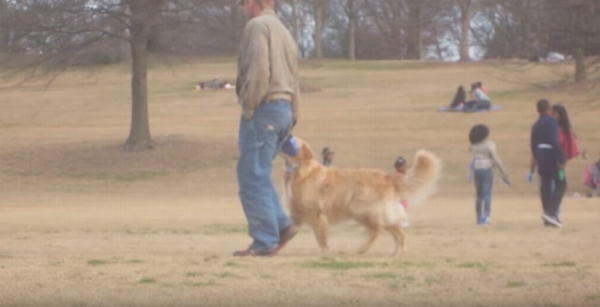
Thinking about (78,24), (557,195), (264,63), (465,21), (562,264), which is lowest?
(557,195)

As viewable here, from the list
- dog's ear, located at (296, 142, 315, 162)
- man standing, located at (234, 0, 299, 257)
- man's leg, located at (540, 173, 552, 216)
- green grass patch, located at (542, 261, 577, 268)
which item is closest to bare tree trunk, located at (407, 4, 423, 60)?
man's leg, located at (540, 173, 552, 216)

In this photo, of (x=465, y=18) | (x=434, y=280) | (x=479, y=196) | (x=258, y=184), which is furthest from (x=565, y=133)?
(x=465, y=18)

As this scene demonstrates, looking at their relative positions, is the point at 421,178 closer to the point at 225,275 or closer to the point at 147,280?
the point at 225,275

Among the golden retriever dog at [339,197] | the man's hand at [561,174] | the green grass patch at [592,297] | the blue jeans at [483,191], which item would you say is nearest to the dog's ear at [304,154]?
the golden retriever dog at [339,197]

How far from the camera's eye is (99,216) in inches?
729

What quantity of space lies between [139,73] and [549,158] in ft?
58.5

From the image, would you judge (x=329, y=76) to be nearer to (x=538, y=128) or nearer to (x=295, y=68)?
(x=538, y=128)

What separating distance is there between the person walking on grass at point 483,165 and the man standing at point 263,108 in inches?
→ 270

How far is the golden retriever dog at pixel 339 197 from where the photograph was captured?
910cm

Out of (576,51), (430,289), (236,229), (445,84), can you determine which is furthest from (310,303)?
(445,84)

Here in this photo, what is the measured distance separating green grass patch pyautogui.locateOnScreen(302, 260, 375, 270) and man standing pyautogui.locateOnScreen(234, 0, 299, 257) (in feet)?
2.10

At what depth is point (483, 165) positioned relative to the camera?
15.6 m

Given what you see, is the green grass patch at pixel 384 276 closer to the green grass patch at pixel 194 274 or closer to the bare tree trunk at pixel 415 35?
the green grass patch at pixel 194 274

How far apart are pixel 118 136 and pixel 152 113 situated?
7.13 meters
